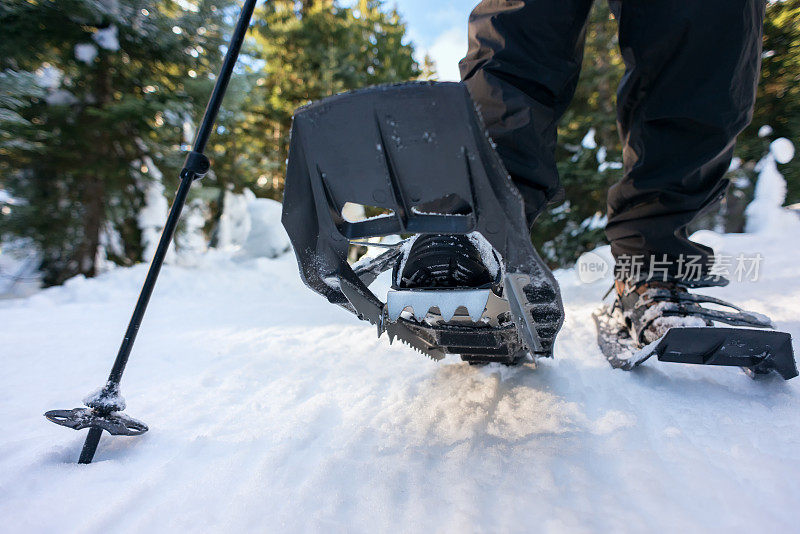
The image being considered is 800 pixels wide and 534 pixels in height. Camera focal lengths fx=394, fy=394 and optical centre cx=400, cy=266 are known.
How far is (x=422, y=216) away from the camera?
0.76 metres

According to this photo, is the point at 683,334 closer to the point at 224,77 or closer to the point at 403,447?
the point at 403,447

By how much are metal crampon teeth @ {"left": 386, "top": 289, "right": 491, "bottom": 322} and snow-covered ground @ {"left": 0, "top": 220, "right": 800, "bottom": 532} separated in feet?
0.99

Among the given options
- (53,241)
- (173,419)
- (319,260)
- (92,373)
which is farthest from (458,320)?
(53,241)

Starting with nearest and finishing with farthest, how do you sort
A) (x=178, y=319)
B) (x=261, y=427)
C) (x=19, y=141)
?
(x=261, y=427), (x=178, y=319), (x=19, y=141)

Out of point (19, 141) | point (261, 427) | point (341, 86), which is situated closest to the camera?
point (261, 427)

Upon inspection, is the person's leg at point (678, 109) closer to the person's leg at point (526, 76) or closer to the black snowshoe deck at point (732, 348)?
the person's leg at point (526, 76)

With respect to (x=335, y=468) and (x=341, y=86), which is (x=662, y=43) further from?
(x=341, y=86)

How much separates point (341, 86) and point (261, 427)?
9834 millimetres

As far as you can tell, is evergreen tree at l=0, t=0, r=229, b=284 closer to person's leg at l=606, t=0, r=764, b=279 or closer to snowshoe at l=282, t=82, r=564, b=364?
snowshoe at l=282, t=82, r=564, b=364

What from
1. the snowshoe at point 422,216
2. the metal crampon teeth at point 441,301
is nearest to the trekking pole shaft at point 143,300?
the snowshoe at point 422,216

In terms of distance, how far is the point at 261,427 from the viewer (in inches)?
37.4

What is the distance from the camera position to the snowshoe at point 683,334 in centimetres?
95

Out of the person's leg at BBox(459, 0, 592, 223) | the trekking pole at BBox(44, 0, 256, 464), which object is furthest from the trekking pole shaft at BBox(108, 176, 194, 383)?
the person's leg at BBox(459, 0, 592, 223)

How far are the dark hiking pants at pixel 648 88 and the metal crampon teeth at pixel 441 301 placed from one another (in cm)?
30
